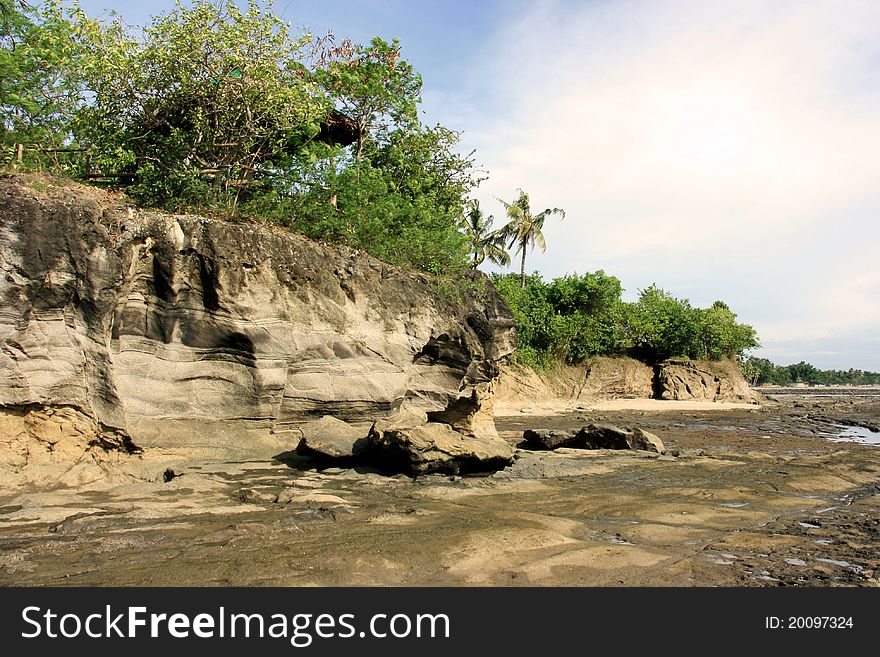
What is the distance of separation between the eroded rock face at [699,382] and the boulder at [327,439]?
3204 cm

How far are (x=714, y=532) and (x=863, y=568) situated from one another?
1380 mm

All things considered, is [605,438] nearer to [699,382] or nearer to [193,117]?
[193,117]

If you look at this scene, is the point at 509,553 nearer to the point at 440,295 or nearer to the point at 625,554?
the point at 625,554

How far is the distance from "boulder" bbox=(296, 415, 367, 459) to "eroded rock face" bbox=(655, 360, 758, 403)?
105 feet

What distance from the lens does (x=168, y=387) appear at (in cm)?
938

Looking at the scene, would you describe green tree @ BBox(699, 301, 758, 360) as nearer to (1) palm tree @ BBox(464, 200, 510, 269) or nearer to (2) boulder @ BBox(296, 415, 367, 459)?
(1) palm tree @ BBox(464, 200, 510, 269)

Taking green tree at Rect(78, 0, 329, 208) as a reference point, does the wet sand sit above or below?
below

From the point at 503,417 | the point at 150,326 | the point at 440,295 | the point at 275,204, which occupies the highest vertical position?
the point at 275,204

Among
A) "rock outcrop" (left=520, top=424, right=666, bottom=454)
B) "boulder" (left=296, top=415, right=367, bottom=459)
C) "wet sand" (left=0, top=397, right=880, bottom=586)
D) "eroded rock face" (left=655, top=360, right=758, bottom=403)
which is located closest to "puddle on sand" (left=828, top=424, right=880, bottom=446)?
"rock outcrop" (left=520, top=424, right=666, bottom=454)

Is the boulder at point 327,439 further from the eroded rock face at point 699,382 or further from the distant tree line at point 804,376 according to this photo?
the distant tree line at point 804,376

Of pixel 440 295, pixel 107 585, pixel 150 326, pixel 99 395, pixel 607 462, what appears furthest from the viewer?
pixel 440 295

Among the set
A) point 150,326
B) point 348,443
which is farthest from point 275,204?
point 348,443

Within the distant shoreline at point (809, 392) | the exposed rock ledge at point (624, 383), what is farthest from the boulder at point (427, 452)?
the distant shoreline at point (809, 392)

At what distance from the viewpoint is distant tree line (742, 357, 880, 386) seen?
108 m
